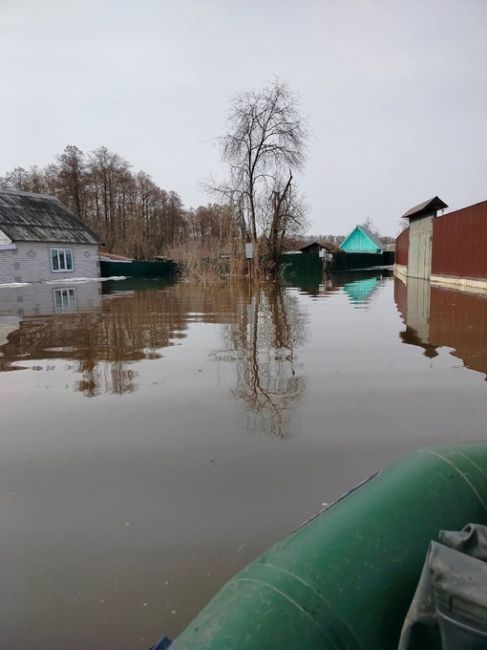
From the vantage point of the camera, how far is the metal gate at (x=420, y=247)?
63.5 ft

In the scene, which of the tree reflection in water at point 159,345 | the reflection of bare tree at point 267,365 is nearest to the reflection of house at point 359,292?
the tree reflection in water at point 159,345

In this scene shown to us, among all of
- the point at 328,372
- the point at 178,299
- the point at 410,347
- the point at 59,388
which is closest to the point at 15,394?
the point at 59,388

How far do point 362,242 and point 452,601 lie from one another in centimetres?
6734

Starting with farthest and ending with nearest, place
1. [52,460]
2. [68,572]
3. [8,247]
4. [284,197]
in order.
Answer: [284,197]
[8,247]
[52,460]
[68,572]

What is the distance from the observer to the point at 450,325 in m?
8.20

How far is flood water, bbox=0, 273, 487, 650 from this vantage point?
77.6 inches

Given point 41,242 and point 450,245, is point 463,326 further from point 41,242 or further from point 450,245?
point 41,242

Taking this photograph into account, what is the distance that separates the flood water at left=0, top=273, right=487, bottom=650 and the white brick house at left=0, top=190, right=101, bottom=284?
64.0ft

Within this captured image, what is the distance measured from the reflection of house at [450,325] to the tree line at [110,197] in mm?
28082

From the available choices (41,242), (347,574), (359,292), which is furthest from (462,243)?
(41,242)

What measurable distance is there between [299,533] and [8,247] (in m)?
26.2

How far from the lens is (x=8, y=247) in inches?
939

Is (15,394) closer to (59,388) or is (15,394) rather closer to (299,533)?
(59,388)

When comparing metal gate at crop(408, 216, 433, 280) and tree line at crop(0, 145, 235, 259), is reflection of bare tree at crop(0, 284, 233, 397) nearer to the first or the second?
metal gate at crop(408, 216, 433, 280)
